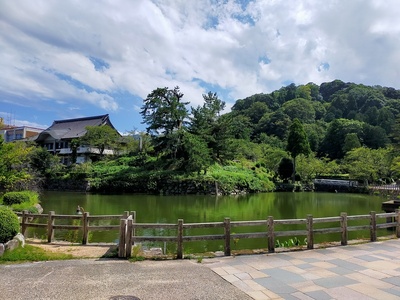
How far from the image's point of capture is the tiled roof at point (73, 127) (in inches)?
2039

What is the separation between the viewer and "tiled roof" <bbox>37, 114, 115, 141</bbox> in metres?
51.8

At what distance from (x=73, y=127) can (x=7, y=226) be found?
5066 cm

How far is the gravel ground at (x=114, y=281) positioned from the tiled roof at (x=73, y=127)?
47.3 meters

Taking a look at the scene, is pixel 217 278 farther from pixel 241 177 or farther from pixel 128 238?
pixel 241 177

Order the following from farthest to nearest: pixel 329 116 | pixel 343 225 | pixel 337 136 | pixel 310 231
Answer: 1. pixel 329 116
2. pixel 337 136
3. pixel 343 225
4. pixel 310 231

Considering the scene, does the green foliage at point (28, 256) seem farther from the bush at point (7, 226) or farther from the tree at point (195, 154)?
the tree at point (195, 154)

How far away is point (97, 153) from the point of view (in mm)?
47469

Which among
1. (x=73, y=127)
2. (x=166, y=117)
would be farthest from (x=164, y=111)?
(x=73, y=127)

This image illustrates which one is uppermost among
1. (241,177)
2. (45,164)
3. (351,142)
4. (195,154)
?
(351,142)

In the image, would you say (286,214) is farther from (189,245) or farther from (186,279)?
(186,279)

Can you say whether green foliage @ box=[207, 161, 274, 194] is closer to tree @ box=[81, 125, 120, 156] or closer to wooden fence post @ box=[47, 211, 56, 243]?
tree @ box=[81, 125, 120, 156]

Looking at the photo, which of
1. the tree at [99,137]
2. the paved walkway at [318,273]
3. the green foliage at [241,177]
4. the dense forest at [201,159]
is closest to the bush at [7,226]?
the paved walkway at [318,273]

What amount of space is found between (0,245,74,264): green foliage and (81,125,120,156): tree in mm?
38178

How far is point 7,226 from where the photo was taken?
7.41m
